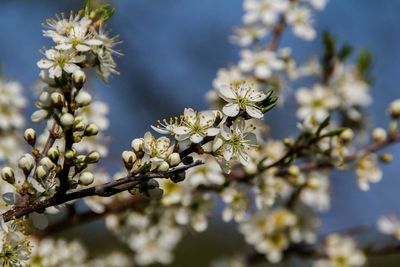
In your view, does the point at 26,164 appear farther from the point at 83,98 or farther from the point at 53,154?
the point at 83,98

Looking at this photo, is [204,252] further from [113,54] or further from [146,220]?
[113,54]

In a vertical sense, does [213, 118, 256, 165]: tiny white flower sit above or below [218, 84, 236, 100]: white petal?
below

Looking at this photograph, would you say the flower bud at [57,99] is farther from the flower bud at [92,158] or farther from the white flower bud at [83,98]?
the flower bud at [92,158]

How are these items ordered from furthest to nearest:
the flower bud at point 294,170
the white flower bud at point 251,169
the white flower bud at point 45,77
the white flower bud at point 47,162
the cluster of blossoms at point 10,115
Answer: the cluster of blossoms at point 10,115, the flower bud at point 294,170, the white flower bud at point 251,169, the white flower bud at point 45,77, the white flower bud at point 47,162

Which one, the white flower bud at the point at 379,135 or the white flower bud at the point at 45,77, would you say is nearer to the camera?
the white flower bud at the point at 45,77

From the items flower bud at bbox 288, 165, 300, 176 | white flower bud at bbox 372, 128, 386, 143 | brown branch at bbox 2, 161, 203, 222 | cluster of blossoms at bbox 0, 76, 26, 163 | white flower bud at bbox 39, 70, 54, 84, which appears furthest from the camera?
cluster of blossoms at bbox 0, 76, 26, 163

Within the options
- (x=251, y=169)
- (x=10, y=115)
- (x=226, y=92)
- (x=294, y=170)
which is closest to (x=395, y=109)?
(x=294, y=170)

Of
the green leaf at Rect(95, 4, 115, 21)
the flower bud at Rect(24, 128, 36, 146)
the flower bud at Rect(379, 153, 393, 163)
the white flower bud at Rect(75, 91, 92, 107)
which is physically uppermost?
the flower bud at Rect(379, 153, 393, 163)

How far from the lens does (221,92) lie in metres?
1.37

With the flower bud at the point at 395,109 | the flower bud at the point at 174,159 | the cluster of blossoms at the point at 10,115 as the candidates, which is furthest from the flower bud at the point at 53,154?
the flower bud at the point at 395,109

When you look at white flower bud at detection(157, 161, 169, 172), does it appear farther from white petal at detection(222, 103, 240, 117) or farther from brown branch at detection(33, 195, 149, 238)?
brown branch at detection(33, 195, 149, 238)

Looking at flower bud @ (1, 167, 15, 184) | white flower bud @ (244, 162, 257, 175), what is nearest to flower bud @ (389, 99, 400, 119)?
white flower bud @ (244, 162, 257, 175)

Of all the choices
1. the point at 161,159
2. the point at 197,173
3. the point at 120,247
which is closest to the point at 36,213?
the point at 161,159

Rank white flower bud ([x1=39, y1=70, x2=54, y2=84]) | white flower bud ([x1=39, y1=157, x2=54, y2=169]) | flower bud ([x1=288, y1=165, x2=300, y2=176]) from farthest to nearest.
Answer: flower bud ([x1=288, y1=165, x2=300, y2=176]) < white flower bud ([x1=39, y1=70, x2=54, y2=84]) < white flower bud ([x1=39, y1=157, x2=54, y2=169])
